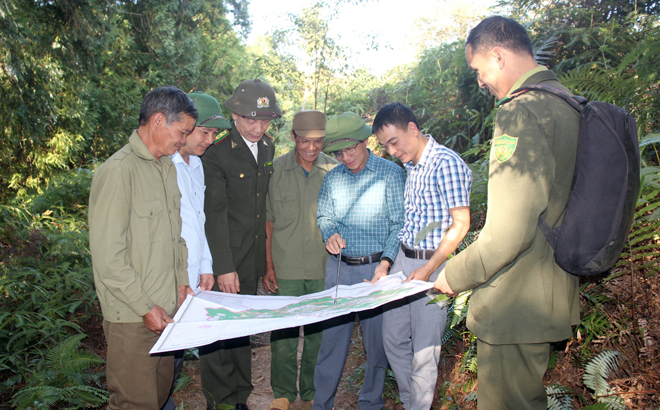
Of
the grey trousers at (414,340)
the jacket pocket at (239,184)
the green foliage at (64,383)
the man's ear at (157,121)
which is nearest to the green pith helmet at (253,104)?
the jacket pocket at (239,184)

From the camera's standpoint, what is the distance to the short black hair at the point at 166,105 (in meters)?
2.58

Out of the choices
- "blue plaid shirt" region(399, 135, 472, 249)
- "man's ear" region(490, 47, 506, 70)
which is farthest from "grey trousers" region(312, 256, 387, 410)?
"man's ear" region(490, 47, 506, 70)

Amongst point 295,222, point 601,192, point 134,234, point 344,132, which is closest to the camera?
point 601,192

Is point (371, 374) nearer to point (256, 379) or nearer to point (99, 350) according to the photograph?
point (256, 379)

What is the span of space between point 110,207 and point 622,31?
5669 millimetres

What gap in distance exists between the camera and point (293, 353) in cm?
390

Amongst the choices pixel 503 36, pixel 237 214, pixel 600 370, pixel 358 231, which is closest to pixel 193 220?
pixel 237 214

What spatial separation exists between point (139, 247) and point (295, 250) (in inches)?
63.8

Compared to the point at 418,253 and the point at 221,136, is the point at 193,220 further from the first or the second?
the point at 418,253

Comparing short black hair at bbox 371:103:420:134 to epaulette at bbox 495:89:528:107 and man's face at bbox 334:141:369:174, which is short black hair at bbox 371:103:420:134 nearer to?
man's face at bbox 334:141:369:174

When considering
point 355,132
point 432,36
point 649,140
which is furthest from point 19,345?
point 432,36

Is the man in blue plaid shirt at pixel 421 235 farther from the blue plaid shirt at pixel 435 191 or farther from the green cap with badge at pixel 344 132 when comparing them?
the green cap with badge at pixel 344 132

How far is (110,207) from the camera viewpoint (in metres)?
2.36

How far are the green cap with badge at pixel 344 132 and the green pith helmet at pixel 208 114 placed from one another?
81 cm
